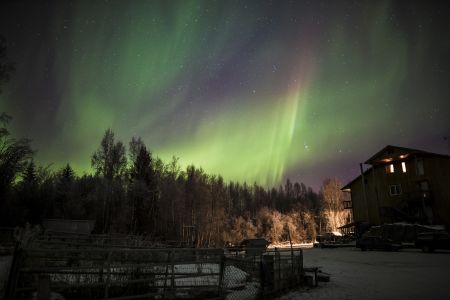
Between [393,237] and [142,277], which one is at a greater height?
[393,237]

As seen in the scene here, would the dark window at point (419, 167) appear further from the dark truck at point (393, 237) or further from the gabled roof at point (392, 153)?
the dark truck at point (393, 237)

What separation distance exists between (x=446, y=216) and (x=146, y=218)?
4474 centimetres

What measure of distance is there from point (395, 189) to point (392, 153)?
570 centimetres

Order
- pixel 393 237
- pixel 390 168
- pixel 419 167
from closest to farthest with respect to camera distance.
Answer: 1. pixel 393 237
2. pixel 419 167
3. pixel 390 168

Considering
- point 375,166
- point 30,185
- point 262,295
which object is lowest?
point 262,295

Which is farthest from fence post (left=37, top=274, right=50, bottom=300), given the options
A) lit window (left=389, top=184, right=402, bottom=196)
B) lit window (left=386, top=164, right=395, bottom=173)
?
lit window (left=386, top=164, right=395, bottom=173)

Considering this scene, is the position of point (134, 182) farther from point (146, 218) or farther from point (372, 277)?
point (372, 277)

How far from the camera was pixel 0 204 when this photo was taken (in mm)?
27625

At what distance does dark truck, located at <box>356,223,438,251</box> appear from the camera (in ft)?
115

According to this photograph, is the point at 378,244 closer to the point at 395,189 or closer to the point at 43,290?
the point at 395,189

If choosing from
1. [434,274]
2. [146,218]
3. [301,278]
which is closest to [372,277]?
[434,274]

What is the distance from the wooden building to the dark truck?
182 inches

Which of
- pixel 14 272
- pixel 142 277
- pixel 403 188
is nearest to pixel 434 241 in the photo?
pixel 403 188

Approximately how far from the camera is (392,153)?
48.7 meters
